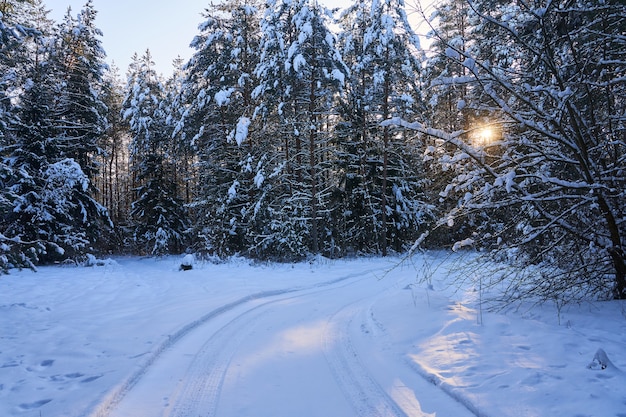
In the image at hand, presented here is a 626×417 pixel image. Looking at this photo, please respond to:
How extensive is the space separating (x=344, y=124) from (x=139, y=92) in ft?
52.9

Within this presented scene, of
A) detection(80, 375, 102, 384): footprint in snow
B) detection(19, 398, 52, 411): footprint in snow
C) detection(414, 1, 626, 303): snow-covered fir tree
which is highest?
detection(414, 1, 626, 303): snow-covered fir tree

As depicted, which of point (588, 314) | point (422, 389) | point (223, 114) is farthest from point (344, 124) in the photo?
point (422, 389)

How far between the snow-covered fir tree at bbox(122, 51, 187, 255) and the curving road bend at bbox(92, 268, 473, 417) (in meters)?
19.0

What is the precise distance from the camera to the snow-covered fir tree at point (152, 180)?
2439 cm

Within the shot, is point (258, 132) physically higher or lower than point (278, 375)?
higher

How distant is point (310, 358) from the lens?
16.3 ft

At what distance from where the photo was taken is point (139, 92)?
27219 millimetres

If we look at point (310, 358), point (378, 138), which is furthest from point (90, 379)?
point (378, 138)

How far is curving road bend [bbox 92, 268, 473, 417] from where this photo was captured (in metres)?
3.61

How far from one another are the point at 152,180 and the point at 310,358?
22415 mm

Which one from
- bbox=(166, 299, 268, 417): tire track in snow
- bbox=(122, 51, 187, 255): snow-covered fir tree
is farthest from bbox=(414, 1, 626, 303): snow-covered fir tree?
bbox=(122, 51, 187, 255): snow-covered fir tree

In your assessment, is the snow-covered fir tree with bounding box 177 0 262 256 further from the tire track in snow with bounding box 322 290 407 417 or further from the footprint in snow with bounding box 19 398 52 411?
the footprint in snow with bounding box 19 398 52 411

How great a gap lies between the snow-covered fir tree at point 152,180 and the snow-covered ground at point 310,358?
16265mm

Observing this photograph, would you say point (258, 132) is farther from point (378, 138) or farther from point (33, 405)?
point (33, 405)
